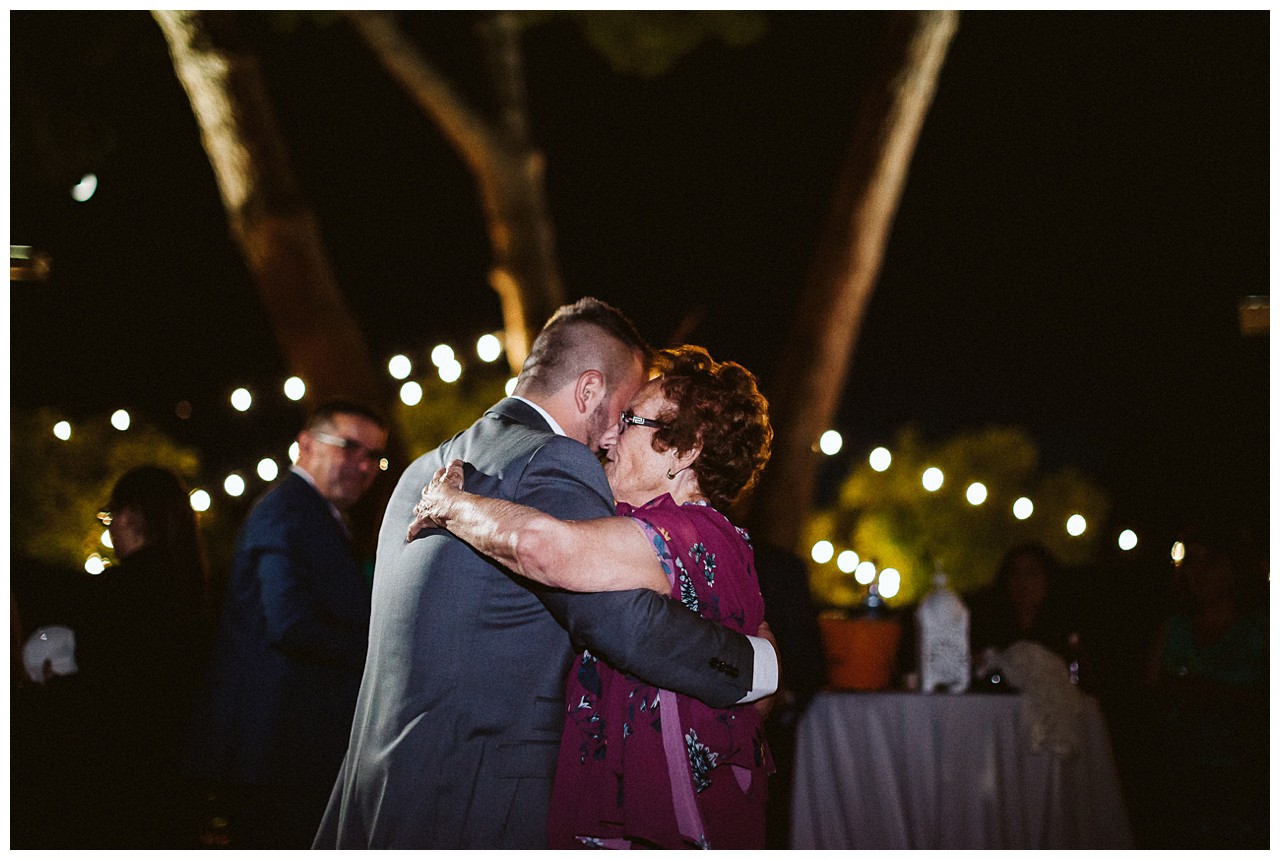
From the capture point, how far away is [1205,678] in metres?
4.33

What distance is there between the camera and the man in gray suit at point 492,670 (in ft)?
6.02

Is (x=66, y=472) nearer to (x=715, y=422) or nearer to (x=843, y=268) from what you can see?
(x=843, y=268)

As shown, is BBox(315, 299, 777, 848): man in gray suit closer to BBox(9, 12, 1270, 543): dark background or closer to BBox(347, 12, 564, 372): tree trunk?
BBox(347, 12, 564, 372): tree trunk

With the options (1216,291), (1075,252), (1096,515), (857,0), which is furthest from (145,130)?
(1096,515)

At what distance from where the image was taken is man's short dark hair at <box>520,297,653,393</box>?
7.19 feet

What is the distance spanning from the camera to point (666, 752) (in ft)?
6.32

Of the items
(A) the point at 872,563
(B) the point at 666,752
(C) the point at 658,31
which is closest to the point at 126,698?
(B) the point at 666,752

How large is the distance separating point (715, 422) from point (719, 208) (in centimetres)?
1240

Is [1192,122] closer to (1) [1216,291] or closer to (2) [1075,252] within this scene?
(2) [1075,252]

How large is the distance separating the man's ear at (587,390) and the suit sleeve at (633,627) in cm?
24

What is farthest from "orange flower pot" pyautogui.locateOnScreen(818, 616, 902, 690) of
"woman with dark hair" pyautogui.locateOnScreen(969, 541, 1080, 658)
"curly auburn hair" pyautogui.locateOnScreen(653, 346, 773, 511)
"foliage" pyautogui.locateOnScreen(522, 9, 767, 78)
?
"foliage" pyautogui.locateOnScreen(522, 9, 767, 78)

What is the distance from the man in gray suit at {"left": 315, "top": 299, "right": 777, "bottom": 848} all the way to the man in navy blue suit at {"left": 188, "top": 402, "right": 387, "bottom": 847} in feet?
4.25

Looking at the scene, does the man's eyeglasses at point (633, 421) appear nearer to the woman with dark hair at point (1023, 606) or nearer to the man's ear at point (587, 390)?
the man's ear at point (587, 390)

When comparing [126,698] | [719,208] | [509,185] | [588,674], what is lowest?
[126,698]
